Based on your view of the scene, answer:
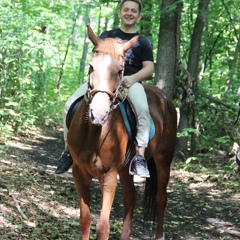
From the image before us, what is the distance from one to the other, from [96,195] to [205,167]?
405 centimetres

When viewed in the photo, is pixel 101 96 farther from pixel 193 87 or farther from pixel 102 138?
pixel 193 87

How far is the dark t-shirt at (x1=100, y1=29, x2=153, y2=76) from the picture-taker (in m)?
4.58

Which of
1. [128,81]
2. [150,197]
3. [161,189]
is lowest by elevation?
[150,197]

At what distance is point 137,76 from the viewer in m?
4.29

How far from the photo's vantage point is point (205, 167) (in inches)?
407

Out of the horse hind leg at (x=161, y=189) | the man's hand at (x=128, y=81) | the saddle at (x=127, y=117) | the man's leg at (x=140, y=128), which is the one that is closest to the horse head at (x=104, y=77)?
the man's hand at (x=128, y=81)

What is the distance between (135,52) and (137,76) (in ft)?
1.51

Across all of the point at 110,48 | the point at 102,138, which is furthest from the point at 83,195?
the point at 110,48

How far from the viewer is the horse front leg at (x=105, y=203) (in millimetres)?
3725

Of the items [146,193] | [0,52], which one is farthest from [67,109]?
[0,52]

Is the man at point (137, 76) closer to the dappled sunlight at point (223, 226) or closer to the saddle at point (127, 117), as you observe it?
the saddle at point (127, 117)

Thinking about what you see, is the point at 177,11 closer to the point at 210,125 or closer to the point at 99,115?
the point at 210,125

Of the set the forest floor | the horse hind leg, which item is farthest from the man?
the horse hind leg

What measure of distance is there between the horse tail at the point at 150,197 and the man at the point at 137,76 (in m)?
1.46
